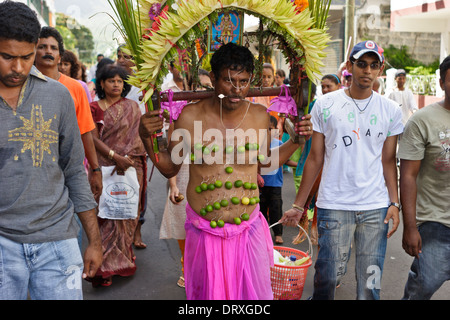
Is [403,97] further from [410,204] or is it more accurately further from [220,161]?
[220,161]

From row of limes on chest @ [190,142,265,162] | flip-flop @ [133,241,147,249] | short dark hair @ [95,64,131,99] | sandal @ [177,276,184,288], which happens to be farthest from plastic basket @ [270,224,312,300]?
short dark hair @ [95,64,131,99]

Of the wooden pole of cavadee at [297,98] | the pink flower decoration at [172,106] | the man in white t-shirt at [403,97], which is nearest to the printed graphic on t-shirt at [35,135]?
the pink flower decoration at [172,106]

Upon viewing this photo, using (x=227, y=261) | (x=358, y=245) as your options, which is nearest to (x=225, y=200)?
(x=227, y=261)

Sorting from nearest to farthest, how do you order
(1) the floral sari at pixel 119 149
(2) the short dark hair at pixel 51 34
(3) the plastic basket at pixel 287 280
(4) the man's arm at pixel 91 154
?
1. (4) the man's arm at pixel 91 154
2. (3) the plastic basket at pixel 287 280
3. (2) the short dark hair at pixel 51 34
4. (1) the floral sari at pixel 119 149

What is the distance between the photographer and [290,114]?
10.6ft

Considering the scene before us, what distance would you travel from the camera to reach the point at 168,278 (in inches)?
203

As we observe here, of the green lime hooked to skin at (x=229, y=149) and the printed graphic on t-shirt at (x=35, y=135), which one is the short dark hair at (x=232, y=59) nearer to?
the green lime hooked to skin at (x=229, y=149)

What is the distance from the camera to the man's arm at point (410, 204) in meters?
3.54

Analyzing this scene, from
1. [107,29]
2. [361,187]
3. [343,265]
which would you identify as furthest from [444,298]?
[107,29]

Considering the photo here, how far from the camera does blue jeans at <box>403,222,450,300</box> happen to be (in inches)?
139

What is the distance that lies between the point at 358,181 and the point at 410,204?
0.42m

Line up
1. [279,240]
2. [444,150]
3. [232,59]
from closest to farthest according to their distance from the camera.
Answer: [232,59], [444,150], [279,240]

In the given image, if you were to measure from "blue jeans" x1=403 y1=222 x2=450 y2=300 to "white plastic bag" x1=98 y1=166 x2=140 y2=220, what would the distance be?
297cm

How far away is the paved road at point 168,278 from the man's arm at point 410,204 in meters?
1.26
